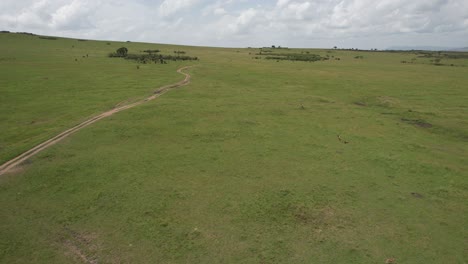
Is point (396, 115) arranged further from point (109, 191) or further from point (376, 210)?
point (109, 191)

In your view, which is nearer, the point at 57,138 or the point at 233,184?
the point at 233,184

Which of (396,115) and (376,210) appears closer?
(376,210)

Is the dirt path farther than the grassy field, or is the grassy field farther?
the dirt path

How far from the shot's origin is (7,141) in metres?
14.3

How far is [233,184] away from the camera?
10.7 metres

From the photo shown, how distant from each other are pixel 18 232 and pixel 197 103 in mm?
14831

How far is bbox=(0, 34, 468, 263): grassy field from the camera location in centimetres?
769

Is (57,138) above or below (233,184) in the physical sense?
above

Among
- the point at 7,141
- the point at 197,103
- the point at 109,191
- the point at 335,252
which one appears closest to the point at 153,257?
the point at 109,191

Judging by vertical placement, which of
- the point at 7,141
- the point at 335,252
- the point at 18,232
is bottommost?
the point at 335,252

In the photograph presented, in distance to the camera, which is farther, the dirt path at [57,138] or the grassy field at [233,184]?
the dirt path at [57,138]

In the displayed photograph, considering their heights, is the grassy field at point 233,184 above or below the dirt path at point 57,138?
below

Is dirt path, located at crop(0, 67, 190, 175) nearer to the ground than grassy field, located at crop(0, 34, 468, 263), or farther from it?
farther from it

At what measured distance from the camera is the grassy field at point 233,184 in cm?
769
